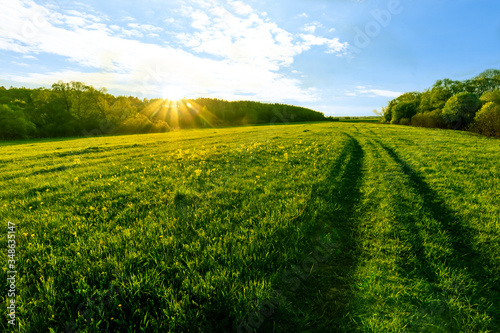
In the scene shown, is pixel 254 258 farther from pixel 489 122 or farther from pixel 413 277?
pixel 489 122

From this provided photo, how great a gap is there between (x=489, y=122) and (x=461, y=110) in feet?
58.5

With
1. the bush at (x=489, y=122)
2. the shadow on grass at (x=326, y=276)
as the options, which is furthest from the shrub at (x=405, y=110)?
the shadow on grass at (x=326, y=276)

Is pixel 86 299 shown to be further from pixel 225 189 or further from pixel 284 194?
pixel 284 194

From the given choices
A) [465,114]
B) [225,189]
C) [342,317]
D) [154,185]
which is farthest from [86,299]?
[465,114]

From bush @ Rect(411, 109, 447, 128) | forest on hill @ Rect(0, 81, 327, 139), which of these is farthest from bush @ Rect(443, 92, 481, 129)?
forest on hill @ Rect(0, 81, 327, 139)

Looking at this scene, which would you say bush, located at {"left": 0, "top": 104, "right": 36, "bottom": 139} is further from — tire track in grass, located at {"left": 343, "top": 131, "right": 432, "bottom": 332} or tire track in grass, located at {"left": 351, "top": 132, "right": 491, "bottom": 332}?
tire track in grass, located at {"left": 351, "top": 132, "right": 491, "bottom": 332}

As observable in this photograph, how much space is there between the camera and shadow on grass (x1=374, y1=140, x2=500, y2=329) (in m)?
2.91

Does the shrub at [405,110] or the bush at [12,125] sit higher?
the shrub at [405,110]

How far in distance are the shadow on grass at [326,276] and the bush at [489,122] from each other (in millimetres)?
36085

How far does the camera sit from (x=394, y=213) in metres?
5.39

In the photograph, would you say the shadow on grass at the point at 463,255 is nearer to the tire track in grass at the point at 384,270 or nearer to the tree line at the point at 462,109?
the tire track in grass at the point at 384,270

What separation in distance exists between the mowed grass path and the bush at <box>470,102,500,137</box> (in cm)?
3213

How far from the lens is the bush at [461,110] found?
41.0m

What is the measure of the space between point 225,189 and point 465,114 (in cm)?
5800
